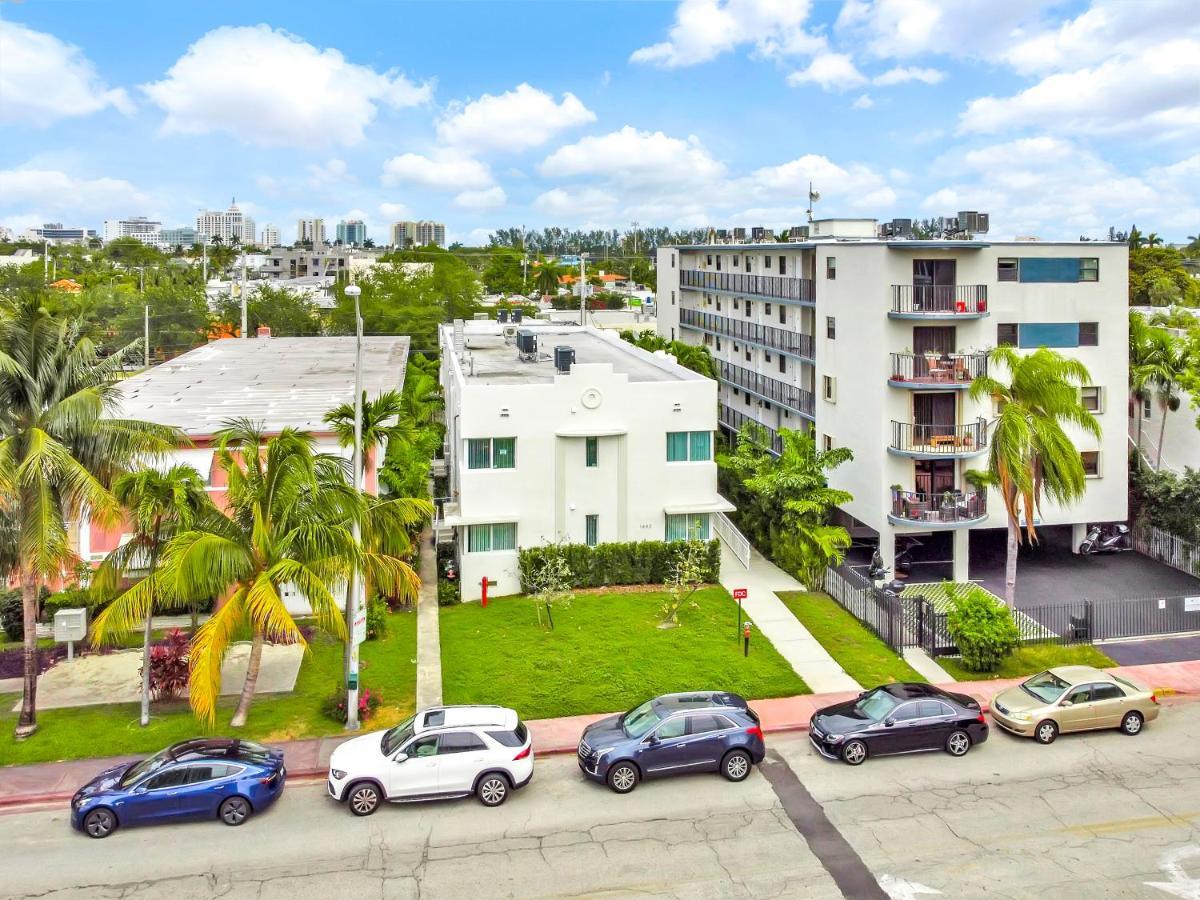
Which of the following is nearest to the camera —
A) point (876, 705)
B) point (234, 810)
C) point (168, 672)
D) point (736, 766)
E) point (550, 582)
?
point (234, 810)

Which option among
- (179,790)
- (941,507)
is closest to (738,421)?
(941,507)

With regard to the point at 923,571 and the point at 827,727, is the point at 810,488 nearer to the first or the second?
the point at 923,571

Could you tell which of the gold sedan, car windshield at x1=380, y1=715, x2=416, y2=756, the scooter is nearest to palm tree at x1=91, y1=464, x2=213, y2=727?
car windshield at x1=380, y1=715, x2=416, y2=756

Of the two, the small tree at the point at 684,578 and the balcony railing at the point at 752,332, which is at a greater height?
the balcony railing at the point at 752,332

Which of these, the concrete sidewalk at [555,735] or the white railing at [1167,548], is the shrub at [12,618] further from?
the white railing at [1167,548]

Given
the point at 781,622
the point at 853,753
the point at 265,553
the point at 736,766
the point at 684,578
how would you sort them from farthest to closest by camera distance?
the point at 684,578 → the point at 781,622 → the point at 265,553 → the point at 853,753 → the point at 736,766

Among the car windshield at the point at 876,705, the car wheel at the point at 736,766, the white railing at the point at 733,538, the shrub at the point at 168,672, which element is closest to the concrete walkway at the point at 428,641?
the shrub at the point at 168,672

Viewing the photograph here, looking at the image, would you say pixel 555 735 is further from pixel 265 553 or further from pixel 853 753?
pixel 265 553
